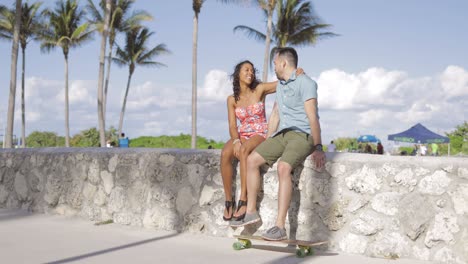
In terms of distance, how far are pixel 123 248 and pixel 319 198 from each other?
5.73 feet

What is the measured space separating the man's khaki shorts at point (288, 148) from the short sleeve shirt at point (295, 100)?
6 centimetres

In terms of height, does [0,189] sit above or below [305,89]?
Result: below

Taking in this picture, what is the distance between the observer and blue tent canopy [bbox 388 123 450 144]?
2898 centimetres

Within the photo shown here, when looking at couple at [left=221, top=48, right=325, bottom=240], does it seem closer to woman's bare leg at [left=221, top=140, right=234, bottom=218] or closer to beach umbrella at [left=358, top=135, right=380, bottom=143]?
woman's bare leg at [left=221, top=140, right=234, bottom=218]

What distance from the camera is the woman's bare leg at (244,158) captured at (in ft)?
16.5

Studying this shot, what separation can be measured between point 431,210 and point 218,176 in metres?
1.98

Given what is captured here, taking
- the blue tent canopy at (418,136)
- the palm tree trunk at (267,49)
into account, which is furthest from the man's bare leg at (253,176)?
the blue tent canopy at (418,136)

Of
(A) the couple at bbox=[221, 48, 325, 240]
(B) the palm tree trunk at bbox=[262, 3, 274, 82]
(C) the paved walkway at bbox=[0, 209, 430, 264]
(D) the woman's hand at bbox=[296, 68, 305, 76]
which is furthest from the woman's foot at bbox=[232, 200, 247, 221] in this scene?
(B) the palm tree trunk at bbox=[262, 3, 274, 82]

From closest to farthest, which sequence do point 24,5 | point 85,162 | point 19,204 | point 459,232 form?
point 459,232, point 85,162, point 19,204, point 24,5

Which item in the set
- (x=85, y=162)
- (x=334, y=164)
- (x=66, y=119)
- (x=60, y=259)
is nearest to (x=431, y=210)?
(x=334, y=164)

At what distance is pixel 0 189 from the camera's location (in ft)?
25.7

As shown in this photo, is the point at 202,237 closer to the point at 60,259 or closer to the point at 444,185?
the point at 60,259

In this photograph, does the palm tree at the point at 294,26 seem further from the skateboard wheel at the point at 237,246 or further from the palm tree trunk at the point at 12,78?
the skateboard wheel at the point at 237,246

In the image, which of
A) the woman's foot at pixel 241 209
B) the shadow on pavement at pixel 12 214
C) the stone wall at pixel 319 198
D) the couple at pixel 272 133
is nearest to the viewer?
the stone wall at pixel 319 198
